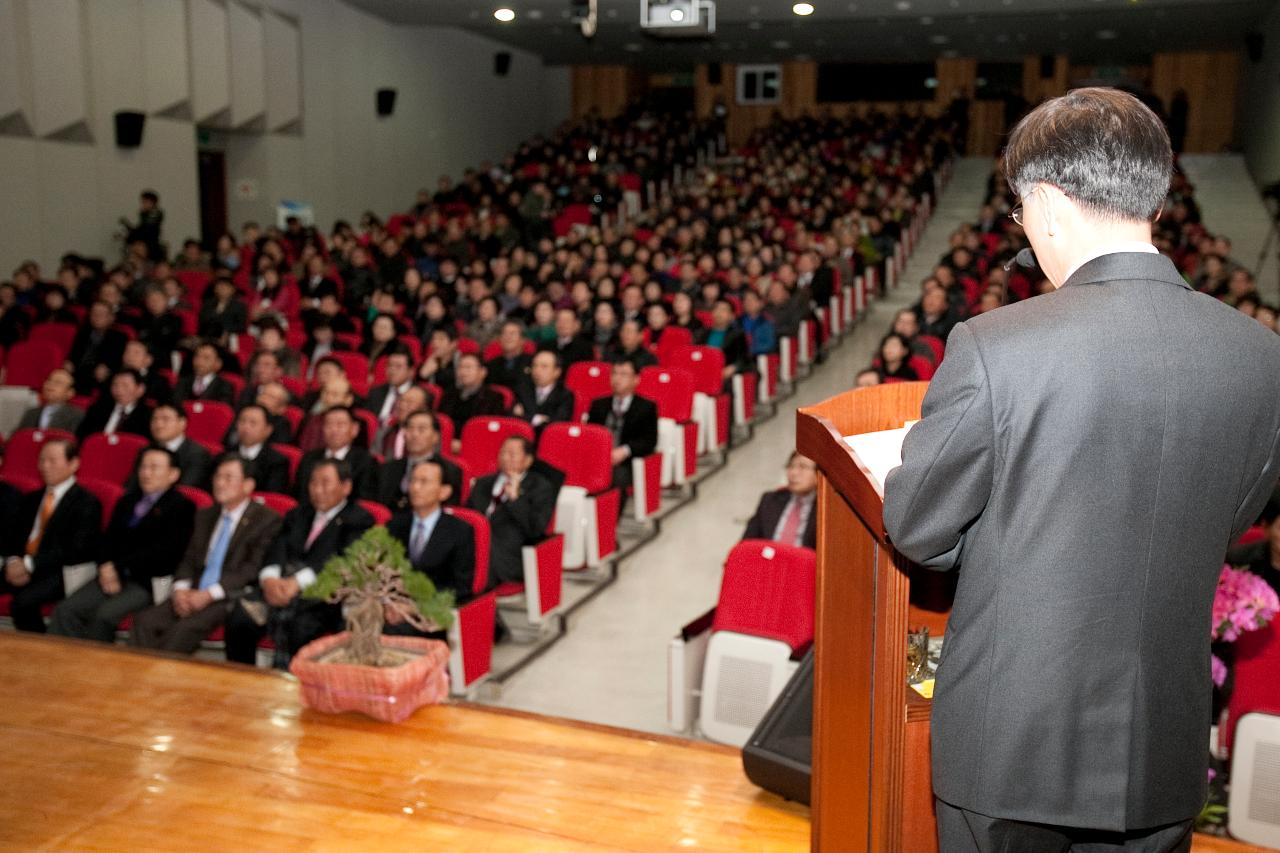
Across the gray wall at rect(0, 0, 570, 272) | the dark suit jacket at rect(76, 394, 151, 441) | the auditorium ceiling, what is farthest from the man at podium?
the auditorium ceiling

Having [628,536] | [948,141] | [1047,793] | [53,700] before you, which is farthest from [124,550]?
[948,141]

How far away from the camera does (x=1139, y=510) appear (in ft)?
3.29

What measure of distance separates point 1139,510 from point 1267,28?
1719 cm

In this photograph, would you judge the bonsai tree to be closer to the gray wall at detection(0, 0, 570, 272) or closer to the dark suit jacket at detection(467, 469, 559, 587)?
the dark suit jacket at detection(467, 469, 559, 587)

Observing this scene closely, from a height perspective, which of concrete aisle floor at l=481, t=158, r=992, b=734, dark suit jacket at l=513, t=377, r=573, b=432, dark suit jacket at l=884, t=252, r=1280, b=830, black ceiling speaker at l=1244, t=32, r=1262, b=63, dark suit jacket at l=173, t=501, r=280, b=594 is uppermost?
black ceiling speaker at l=1244, t=32, r=1262, b=63

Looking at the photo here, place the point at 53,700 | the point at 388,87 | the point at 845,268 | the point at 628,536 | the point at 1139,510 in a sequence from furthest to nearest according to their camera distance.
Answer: the point at 388,87 → the point at 845,268 → the point at 628,536 → the point at 53,700 → the point at 1139,510

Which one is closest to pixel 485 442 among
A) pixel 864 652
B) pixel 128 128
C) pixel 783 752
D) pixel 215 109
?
pixel 783 752

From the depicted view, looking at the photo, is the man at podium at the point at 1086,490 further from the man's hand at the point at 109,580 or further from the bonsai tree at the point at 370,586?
the man's hand at the point at 109,580

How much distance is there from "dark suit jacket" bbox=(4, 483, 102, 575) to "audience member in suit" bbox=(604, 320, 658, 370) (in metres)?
3.34

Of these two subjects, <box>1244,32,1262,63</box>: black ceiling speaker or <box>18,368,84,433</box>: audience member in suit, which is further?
<box>1244,32,1262,63</box>: black ceiling speaker

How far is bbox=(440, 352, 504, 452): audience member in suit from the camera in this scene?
20.3 feet

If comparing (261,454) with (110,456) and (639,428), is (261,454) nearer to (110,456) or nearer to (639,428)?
(110,456)

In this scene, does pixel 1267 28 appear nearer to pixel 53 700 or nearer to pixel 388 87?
pixel 388 87

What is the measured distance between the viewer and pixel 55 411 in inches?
247
